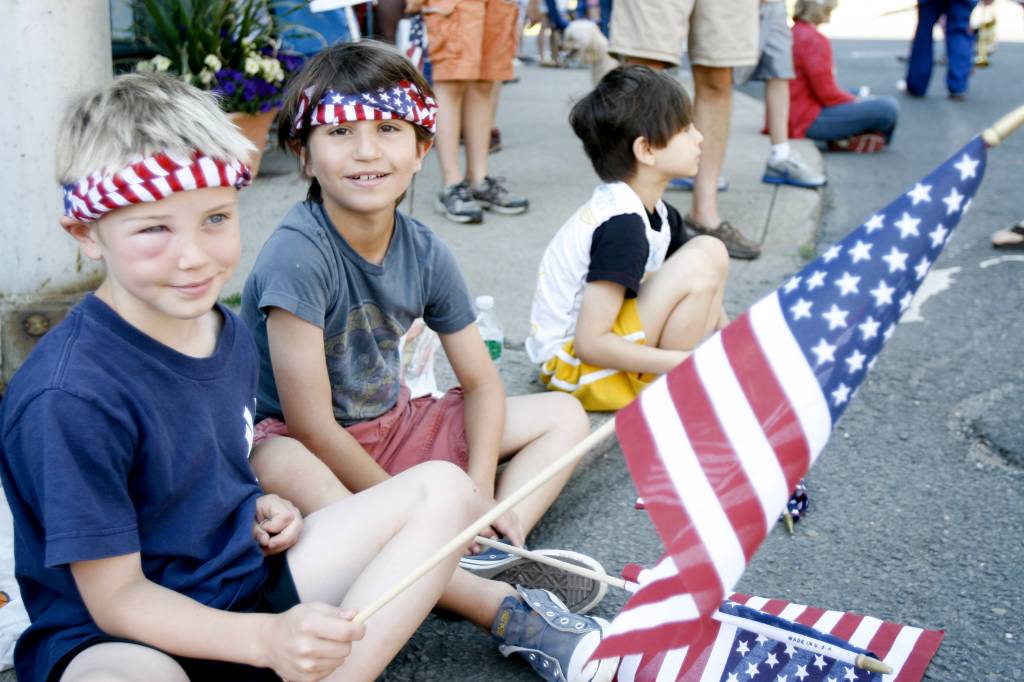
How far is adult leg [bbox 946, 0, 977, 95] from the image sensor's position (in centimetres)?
1002

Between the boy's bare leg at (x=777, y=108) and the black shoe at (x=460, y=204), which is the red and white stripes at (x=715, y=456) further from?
the boy's bare leg at (x=777, y=108)

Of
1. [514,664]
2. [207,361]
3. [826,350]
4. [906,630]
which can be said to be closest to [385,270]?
[207,361]

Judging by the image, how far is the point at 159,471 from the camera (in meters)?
1.88

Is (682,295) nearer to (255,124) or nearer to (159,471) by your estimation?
(159,471)

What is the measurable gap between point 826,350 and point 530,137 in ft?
18.9

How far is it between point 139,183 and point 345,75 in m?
0.92

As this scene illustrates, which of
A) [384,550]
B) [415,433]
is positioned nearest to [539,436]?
[415,433]

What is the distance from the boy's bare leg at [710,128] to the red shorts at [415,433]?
2.47m

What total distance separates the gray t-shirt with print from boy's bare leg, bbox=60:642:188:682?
87 cm

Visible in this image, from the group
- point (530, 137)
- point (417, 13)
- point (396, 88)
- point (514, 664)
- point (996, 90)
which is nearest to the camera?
point (514, 664)

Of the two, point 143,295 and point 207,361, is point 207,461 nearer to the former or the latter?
point 207,361

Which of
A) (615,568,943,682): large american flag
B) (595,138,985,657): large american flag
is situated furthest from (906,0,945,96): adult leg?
(595,138,985,657): large american flag

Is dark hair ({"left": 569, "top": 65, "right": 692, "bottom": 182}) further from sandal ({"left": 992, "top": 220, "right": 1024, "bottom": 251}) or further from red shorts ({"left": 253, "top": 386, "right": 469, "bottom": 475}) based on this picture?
sandal ({"left": 992, "top": 220, "right": 1024, "bottom": 251})

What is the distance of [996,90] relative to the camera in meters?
10.6
